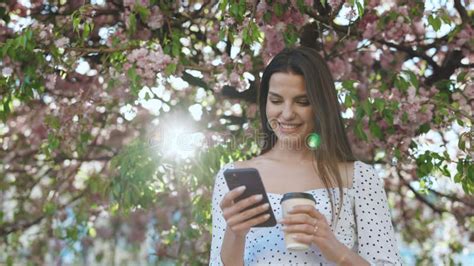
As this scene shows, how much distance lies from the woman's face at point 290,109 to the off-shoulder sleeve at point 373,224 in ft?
0.64

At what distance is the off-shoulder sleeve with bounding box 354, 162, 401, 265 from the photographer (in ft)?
6.41

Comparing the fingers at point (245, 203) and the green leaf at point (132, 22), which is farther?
the green leaf at point (132, 22)

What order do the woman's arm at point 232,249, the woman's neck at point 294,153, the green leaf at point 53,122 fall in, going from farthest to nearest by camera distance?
the green leaf at point 53,122 < the woman's neck at point 294,153 < the woman's arm at point 232,249

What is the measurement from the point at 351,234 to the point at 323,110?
33 cm

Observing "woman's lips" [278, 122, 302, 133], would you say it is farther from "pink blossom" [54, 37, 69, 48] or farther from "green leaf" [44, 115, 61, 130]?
"green leaf" [44, 115, 61, 130]

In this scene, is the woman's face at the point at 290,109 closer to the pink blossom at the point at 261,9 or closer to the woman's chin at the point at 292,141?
the woman's chin at the point at 292,141

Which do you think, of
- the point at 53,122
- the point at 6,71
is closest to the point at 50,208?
the point at 53,122

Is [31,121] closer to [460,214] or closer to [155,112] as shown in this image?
[155,112]

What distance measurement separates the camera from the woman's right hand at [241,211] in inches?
68.1

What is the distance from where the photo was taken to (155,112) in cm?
383

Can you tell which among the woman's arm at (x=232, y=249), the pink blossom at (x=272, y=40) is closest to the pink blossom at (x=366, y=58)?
the pink blossom at (x=272, y=40)

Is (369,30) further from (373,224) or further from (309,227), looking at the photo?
(309,227)

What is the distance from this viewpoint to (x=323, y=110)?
200 cm

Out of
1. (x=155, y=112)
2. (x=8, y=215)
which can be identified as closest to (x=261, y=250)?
(x=155, y=112)
